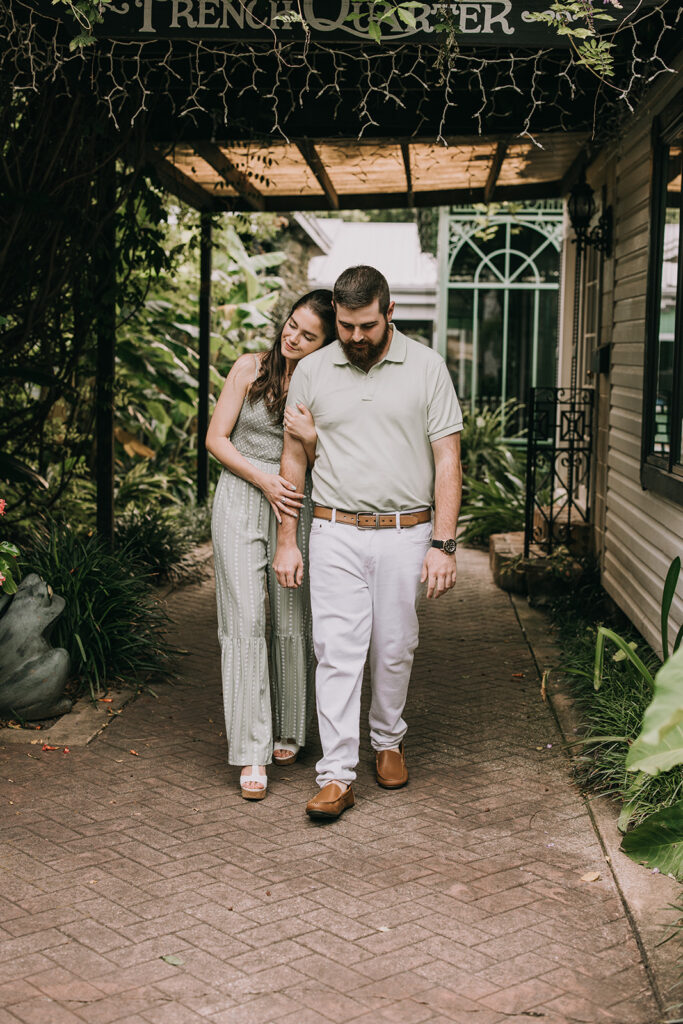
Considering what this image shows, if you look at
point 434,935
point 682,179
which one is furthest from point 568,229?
point 434,935

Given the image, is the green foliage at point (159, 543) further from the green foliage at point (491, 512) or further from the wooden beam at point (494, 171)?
the wooden beam at point (494, 171)

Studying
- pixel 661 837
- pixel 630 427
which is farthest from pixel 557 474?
pixel 661 837

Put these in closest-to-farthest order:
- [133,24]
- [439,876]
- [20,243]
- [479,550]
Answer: [439,876], [133,24], [20,243], [479,550]

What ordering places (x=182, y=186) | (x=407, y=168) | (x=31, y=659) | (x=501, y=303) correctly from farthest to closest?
(x=501, y=303), (x=182, y=186), (x=407, y=168), (x=31, y=659)

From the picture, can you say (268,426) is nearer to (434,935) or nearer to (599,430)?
(434,935)

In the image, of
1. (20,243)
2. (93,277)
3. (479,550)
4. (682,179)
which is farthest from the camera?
(479,550)

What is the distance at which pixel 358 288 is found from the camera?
4.29 meters

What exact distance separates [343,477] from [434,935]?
1.81m

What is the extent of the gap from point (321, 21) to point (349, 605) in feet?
7.60

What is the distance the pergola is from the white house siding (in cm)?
42

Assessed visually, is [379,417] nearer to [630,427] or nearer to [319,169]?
[630,427]

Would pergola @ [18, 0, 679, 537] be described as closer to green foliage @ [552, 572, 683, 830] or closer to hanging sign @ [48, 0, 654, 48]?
hanging sign @ [48, 0, 654, 48]

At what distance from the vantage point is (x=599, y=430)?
350 inches

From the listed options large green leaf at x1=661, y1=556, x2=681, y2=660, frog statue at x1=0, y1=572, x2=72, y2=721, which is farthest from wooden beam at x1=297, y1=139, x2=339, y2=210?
Result: large green leaf at x1=661, y1=556, x2=681, y2=660
